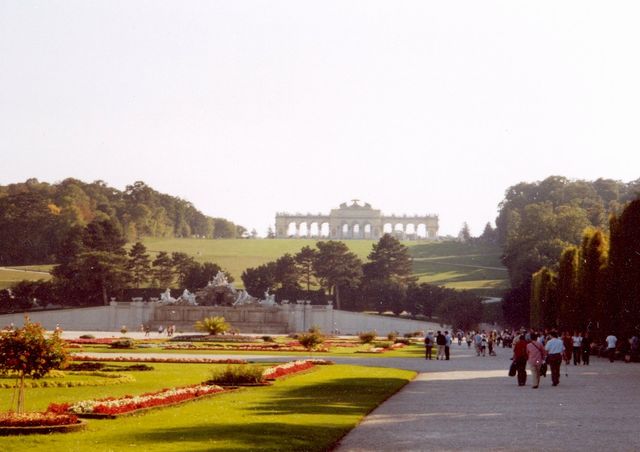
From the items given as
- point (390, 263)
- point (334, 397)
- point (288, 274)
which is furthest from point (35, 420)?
point (390, 263)

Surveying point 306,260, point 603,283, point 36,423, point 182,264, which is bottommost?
point 36,423

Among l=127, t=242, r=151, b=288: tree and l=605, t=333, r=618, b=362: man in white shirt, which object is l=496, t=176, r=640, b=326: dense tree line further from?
l=127, t=242, r=151, b=288: tree

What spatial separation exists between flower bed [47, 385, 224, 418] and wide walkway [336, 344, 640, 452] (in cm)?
339

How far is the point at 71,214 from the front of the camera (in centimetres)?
10612

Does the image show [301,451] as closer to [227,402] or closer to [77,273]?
[227,402]

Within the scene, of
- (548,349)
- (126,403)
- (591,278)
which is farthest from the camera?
(591,278)

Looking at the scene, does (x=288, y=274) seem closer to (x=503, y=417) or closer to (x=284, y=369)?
(x=284, y=369)

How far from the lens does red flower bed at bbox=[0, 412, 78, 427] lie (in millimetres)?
13125

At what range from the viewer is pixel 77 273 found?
3356 inches

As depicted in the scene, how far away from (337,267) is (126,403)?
75656mm

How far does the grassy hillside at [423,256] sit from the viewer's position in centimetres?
10689

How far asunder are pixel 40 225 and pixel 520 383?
287ft

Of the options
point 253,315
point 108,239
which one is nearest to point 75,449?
point 253,315

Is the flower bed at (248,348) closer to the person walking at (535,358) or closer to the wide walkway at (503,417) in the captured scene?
the wide walkway at (503,417)
